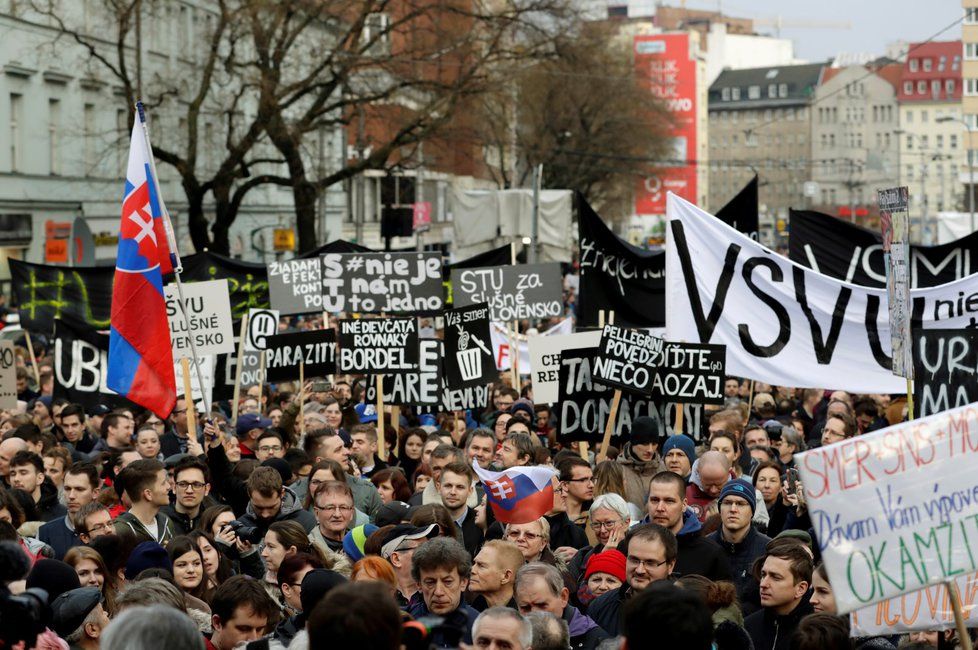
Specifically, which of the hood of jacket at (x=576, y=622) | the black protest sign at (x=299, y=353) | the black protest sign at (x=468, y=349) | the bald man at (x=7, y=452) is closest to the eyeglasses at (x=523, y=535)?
the hood of jacket at (x=576, y=622)

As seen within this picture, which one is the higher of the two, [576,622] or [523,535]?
[523,535]

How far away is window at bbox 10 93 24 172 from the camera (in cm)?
3606

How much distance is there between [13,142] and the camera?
36.2 meters

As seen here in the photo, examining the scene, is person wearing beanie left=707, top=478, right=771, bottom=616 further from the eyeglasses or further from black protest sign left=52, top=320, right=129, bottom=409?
black protest sign left=52, top=320, right=129, bottom=409

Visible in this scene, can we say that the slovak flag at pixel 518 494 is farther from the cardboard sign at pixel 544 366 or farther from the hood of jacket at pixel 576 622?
the cardboard sign at pixel 544 366

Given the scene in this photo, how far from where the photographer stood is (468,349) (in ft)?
46.3

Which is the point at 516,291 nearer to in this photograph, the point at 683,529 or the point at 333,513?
the point at 333,513

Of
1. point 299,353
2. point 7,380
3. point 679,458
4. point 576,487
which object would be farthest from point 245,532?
point 299,353

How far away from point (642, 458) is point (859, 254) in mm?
2571

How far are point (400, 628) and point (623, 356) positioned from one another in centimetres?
767

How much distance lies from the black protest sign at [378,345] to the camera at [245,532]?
458cm

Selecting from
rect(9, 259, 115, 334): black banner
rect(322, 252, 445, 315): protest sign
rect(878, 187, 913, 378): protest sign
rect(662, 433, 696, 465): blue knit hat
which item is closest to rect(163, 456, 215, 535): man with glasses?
rect(662, 433, 696, 465): blue knit hat

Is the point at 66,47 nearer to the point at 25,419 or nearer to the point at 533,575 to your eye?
the point at 25,419

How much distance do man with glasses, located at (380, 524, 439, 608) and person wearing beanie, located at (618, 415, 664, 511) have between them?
2.53 metres
